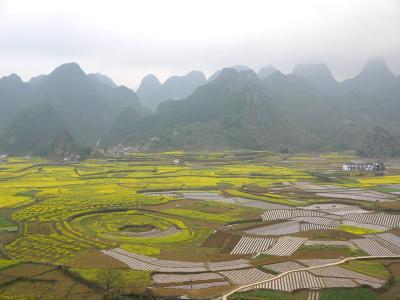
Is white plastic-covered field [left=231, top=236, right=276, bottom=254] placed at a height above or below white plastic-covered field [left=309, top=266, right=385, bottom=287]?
below

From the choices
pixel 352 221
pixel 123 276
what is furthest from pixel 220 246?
pixel 352 221

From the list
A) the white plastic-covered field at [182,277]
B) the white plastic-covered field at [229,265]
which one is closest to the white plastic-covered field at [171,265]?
the white plastic-covered field at [229,265]

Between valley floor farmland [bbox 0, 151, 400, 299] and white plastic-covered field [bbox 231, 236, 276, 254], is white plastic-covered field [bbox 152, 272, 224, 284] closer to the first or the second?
valley floor farmland [bbox 0, 151, 400, 299]

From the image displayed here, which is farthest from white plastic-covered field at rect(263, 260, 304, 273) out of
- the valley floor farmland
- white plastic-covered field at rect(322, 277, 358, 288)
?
white plastic-covered field at rect(322, 277, 358, 288)

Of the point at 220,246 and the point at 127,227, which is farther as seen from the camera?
the point at 127,227

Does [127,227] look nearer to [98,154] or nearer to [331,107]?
[98,154]

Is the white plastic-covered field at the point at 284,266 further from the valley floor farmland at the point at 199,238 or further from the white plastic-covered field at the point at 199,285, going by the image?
the white plastic-covered field at the point at 199,285

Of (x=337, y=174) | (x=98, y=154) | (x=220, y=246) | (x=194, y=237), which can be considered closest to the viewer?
(x=220, y=246)

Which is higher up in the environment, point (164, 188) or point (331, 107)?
point (331, 107)
